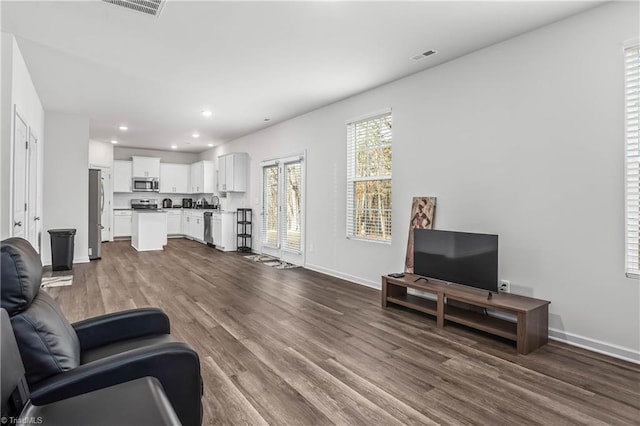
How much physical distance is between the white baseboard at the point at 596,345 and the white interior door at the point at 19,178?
17.2 feet

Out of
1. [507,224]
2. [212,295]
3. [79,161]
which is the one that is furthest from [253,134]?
[507,224]

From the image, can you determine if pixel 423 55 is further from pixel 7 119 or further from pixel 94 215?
pixel 94 215

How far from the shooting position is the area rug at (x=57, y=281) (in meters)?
5.03

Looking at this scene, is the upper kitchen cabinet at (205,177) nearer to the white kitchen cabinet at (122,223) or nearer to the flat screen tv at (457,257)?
the white kitchen cabinet at (122,223)

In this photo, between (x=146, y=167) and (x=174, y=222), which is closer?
(x=146, y=167)

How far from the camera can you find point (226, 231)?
28.3 ft

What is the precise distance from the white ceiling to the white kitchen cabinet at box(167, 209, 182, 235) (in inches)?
226

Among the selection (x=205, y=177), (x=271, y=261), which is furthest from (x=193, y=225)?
(x=271, y=261)

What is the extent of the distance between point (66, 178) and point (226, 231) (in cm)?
334

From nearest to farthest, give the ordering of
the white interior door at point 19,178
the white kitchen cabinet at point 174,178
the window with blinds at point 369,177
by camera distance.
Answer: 1. the white interior door at point 19,178
2. the window with blinds at point 369,177
3. the white kitchen cabinet at point 174,178

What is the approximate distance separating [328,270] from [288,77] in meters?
3.03

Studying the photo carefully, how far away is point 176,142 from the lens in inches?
382

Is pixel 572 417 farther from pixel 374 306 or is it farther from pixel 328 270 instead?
pixel 328 270

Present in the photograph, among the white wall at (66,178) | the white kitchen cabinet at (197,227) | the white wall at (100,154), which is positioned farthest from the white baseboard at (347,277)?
the white wall at (100,154)
